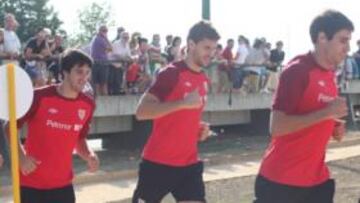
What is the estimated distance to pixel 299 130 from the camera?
15.3 feet

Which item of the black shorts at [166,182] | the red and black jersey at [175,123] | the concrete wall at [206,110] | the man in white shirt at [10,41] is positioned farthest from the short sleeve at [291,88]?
the concrete wall at [206,110]

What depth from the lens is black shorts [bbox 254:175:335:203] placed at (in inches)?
193

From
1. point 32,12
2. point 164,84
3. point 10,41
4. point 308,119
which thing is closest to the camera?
point 308,119

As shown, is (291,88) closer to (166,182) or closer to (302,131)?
(302,131)

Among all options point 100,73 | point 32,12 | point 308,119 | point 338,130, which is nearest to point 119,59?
point 100,73

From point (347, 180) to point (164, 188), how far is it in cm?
707

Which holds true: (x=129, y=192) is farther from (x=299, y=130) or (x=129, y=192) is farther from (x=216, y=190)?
(x=299, y=130)

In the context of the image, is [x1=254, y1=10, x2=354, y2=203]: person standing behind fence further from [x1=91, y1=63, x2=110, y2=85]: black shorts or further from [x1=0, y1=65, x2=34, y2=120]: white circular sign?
[x1=91, y1=63, x2=110, y2=85]: black shorts

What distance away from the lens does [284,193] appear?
4.91m

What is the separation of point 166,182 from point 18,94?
1.39 m

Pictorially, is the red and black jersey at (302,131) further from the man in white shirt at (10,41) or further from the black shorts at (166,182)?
the man in white shirt at (10,41)

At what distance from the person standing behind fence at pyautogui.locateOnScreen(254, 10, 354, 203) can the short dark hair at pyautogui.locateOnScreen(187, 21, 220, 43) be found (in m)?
1.29

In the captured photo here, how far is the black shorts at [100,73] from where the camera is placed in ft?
51.4

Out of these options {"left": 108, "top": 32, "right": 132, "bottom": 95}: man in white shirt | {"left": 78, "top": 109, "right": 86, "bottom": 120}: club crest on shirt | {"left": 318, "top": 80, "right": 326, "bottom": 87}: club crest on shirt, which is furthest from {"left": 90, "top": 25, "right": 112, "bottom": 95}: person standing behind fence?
{"left": 318, "top": 80, "right": 326, "bottom": 87}: club crest on shirt
